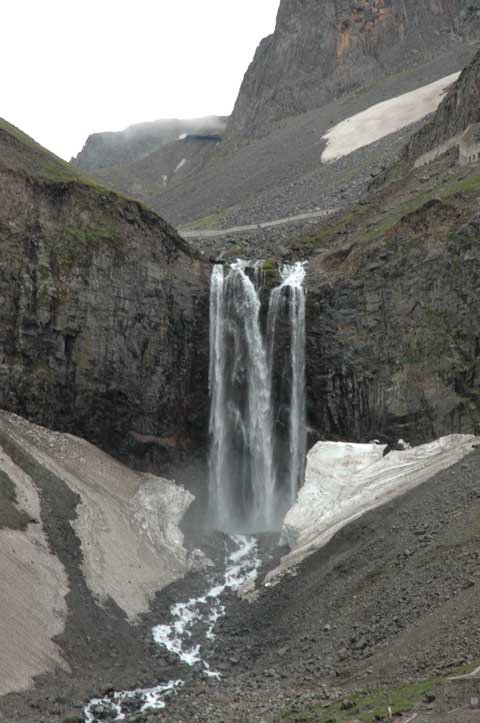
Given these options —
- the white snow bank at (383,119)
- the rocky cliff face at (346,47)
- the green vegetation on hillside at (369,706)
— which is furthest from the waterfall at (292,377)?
the rocky cliff face at (346,47)

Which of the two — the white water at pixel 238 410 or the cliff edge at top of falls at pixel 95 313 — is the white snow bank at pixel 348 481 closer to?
the white water at pixel 238 410

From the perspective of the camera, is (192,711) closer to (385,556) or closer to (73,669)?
(73,669)

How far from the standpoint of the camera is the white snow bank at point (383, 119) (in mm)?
92062

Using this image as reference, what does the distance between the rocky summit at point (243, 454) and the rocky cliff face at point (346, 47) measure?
68.3m

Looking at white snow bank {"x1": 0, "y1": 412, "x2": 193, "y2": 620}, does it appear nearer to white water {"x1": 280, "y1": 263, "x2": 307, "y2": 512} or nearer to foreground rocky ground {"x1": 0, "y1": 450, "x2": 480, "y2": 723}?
foreground rocky ground {"x1": 0, "y1": 450, "x2": 480, "y2": 723}

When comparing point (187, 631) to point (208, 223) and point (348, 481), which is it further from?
point (208, 223)

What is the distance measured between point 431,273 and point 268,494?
1284 cm

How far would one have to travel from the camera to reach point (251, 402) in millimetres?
42062

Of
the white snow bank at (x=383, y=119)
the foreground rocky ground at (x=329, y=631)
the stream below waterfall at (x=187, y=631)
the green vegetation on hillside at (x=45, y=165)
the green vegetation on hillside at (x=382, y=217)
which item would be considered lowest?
the stream below waterfall at (x=187, y=631)

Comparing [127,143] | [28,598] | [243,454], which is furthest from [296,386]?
[127,143]

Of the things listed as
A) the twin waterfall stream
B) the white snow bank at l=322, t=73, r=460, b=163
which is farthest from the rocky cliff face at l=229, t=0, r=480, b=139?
the twin waterfall stream

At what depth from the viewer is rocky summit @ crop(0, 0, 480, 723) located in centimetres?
2153

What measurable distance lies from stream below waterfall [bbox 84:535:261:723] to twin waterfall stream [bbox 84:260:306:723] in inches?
124

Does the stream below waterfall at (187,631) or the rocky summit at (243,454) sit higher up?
the rocky summit at (243,454)
